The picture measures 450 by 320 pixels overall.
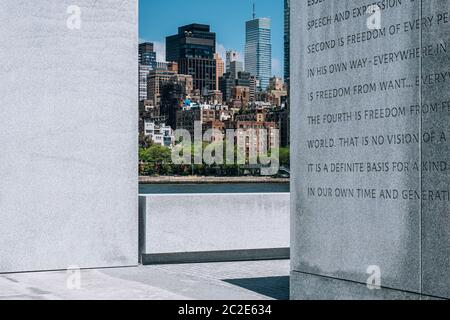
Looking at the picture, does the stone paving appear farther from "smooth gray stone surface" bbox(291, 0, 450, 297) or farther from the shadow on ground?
"smooth gray stone surface" bbox(291, 0, 450, 297)

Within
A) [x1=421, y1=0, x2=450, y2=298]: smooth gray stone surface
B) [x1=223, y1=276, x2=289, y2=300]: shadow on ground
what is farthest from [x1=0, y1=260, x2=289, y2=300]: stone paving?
[x1=421, y1=0, x2=450, y2=298]: smooth gray stone surface

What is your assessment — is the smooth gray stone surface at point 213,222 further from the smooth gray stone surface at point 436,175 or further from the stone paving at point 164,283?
the smooth gray stone surface at point 436,175

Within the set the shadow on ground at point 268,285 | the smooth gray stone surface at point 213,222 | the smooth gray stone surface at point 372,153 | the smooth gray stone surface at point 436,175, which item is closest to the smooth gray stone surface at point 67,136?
the smooth gray stone surface at point 213,222

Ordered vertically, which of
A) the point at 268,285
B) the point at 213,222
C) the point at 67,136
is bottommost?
the point at 268,285

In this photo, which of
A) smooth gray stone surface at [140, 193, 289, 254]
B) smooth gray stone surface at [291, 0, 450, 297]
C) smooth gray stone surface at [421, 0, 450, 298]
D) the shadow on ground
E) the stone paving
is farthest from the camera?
smooth gray stone surface at [140, 193, 289, 254]

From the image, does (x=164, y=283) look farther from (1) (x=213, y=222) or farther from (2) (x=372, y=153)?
(2) (x=372, y=153)

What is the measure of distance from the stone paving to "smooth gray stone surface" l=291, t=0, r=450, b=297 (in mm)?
1089

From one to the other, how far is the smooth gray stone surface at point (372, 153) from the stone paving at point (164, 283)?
1.09 metres

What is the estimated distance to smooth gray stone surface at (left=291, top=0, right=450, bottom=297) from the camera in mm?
6242

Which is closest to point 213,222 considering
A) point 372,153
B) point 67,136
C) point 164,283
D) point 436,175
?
point 164,283

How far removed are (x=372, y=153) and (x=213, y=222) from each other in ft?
15.8

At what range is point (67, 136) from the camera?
10.3 meters

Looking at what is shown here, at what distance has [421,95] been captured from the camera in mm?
6363

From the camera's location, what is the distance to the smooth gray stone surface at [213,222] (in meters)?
11.1
